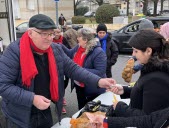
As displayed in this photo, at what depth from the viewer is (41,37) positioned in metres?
2.24

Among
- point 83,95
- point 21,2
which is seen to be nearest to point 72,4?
point 21,2

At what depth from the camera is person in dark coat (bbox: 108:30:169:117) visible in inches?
73.0

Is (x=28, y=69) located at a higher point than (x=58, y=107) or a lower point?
higher

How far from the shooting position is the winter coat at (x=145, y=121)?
182 centimetres

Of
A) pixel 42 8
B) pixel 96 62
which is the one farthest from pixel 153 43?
pixel 42 8

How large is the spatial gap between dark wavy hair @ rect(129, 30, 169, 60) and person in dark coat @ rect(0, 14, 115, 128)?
74cm

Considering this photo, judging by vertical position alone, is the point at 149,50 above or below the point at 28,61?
above

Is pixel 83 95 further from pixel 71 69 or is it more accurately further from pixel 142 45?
pixel 142 45

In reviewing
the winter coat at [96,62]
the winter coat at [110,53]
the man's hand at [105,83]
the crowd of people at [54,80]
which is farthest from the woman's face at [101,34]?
the man's hand at [105,83]

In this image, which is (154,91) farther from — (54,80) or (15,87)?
(15,87)

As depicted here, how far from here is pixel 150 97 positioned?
73.2 inches

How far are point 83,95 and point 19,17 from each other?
108 feet

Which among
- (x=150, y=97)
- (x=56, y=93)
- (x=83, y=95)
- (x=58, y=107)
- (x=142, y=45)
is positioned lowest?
(x=83, y=95)

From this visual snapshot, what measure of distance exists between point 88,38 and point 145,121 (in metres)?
2.00
